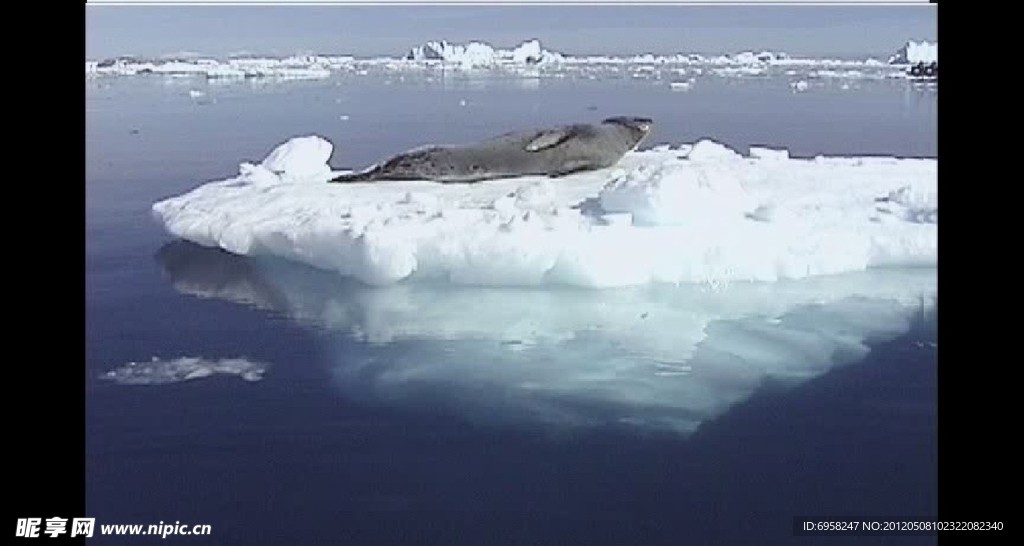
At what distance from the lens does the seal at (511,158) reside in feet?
27.4

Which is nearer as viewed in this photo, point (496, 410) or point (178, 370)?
point (496, 410)

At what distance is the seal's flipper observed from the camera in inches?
343

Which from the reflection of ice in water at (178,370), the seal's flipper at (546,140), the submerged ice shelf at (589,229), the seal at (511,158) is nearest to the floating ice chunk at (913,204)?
the submerged ice shelf at (589,229)

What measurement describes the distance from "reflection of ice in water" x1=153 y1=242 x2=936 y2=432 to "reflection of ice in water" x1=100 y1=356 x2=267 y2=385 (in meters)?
0.46

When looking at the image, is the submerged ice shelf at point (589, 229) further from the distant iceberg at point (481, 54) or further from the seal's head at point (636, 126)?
the distant iceberg at point (481, 54)

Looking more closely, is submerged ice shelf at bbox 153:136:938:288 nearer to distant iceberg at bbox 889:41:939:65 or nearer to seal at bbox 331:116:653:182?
seal at bbox 331:116:653:182

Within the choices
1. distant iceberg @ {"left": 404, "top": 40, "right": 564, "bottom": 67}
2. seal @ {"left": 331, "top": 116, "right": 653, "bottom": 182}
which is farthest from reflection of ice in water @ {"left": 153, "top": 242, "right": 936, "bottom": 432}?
distant iceberg @ {"left": 404, "top": 40, "right": 564, "bottom": 67}

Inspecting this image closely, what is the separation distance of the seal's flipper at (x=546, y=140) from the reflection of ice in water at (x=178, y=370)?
420 centimetres

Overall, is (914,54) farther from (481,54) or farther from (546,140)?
(546,140)

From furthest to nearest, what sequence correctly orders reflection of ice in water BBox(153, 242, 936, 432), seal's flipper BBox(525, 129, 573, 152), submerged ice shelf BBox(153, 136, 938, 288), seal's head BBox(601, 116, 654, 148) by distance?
seal's head BBox(601, 116, 654, 148), seal's flipper BBox(525, 129, 573, 152), submerged ice shelf BBox(153, 136, 938, 288), reflection of ice in water BBox(153, 242, 936, 432)

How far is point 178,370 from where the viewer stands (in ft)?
16.6

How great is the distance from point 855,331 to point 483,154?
156 inches

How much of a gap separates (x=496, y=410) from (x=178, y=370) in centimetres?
170

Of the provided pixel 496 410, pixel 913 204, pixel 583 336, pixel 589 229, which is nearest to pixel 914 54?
pixel 913 204
